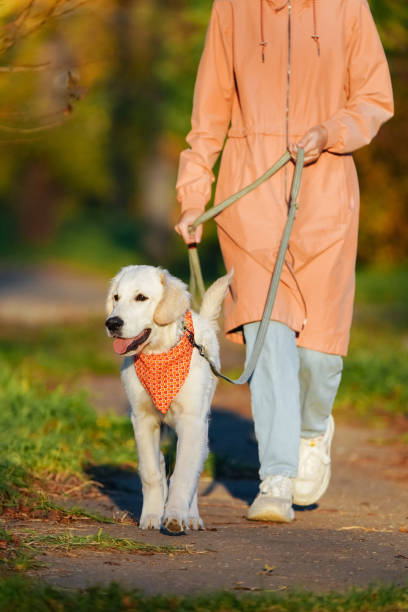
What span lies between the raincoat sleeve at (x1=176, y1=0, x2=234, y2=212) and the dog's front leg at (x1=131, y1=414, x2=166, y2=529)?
1003mm

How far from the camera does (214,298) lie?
188 inches

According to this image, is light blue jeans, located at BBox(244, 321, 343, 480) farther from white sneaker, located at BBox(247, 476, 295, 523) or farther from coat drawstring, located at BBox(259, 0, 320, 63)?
coat drawstring, located at BBox(259, 0, 320, 63)

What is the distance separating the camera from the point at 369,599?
3160mm

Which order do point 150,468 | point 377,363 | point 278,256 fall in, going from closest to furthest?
point 150,468 < point 278,256 < point 377,363

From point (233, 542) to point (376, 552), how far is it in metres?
Result: 0.52

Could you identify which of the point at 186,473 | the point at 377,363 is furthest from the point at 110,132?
the point at 186,473

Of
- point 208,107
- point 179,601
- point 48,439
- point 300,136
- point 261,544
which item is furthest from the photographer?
point 48,439

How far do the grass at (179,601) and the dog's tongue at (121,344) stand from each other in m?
1.27

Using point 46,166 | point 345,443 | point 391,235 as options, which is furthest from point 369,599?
point 46,166

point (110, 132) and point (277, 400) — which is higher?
point (110, 132)

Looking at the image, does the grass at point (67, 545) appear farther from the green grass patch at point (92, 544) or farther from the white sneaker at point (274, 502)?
the white sneaker at point (274, 502)

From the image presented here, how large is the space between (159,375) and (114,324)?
11.4 inches

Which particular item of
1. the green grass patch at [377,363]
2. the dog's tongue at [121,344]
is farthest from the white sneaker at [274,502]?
the green grass patch at [377,363]

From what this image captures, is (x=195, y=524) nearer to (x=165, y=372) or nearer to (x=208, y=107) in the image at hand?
(x=165, y=372)
